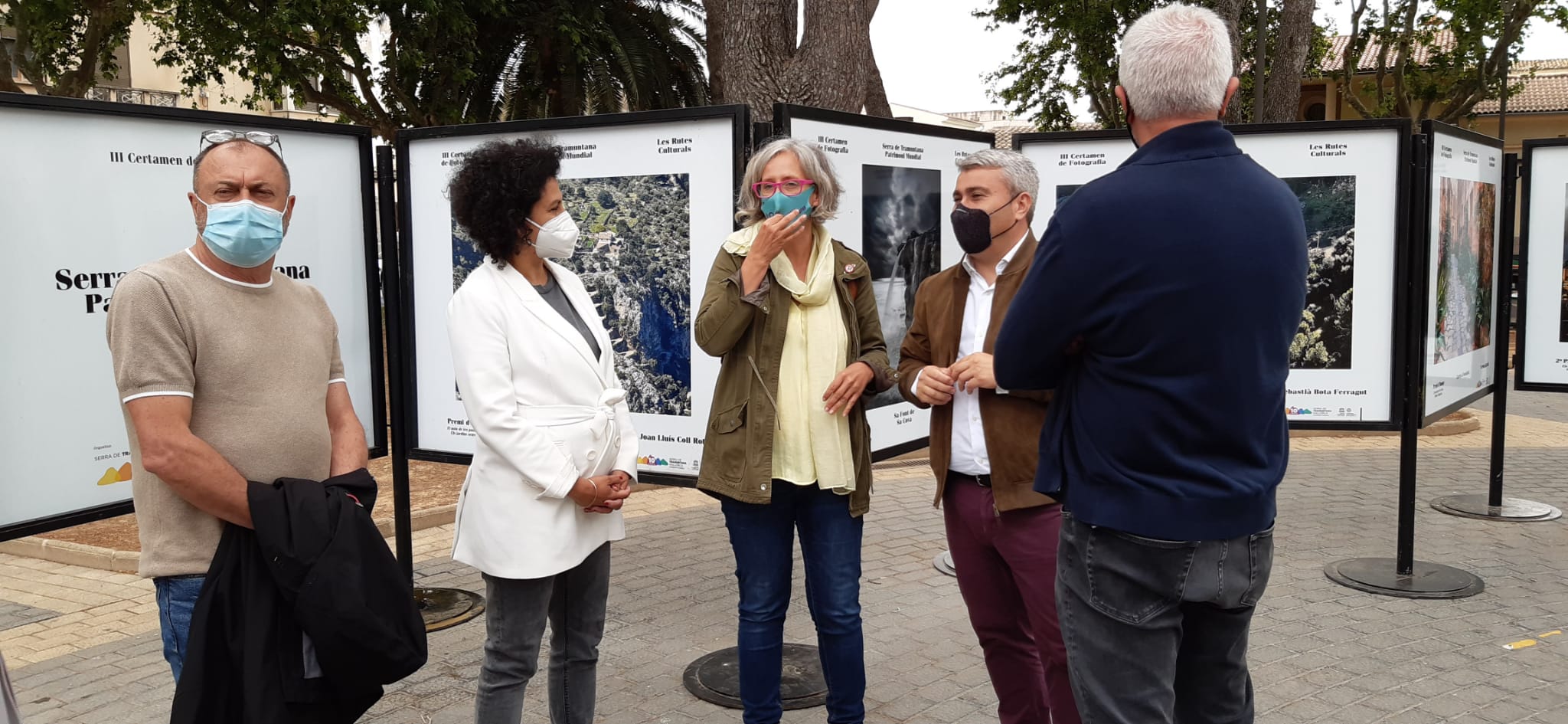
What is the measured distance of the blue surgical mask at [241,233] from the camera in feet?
9.30

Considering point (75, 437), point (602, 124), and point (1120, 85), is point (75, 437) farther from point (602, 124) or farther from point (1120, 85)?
point (1120, 85)

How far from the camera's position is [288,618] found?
2.80m

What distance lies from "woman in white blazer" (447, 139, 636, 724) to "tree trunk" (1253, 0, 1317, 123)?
40.4 ft

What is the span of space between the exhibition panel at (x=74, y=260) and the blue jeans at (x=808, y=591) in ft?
6.11

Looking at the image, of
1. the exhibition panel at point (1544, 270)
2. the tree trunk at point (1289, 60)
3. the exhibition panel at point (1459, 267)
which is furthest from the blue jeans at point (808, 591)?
the tree trunk at point (1289, 60)

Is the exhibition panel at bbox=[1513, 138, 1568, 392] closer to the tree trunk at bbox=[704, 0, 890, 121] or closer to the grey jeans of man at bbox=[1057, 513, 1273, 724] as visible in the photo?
the tree trunk at bbox=[704, 0, 890, 121]

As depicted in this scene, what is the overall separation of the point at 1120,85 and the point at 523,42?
17614 millimetres

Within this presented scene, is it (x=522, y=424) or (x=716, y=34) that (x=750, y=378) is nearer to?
(x=522, y=424)

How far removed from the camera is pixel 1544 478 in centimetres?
922

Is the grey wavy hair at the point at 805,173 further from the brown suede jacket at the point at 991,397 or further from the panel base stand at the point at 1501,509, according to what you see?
the panel base stand at the point at 1501,509

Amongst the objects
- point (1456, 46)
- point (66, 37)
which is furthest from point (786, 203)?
point (1456, 46)

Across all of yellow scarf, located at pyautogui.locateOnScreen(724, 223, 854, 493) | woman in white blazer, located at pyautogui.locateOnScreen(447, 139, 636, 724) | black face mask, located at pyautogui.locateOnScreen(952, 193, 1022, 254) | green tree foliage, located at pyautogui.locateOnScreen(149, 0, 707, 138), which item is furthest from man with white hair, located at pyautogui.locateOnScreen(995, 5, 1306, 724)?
green tree foliage, located at pyautogui.locateOnScreen(149, 0, 707, 138)

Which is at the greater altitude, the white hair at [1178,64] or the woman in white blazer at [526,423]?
the white hair at [1178,64]

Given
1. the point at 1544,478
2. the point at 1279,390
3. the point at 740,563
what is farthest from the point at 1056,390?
the point at 1544,478
